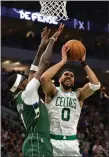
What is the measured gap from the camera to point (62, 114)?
452 cm

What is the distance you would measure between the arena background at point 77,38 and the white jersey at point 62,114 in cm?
1117

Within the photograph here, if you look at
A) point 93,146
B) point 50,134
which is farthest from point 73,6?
point 50,134

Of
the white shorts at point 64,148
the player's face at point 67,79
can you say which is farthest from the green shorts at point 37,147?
the player's face at point 67,79

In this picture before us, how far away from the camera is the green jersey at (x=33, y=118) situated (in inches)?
164

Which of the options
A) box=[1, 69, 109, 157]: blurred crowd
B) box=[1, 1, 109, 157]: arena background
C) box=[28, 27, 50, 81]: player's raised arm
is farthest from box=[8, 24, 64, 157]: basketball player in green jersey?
box=[1, 1, 109, 157]: arena background

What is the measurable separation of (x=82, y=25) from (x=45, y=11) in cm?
1540

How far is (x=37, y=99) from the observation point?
4.15 meters

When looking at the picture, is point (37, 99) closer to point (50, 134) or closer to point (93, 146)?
point (50, 134)

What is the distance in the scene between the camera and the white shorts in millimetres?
4434

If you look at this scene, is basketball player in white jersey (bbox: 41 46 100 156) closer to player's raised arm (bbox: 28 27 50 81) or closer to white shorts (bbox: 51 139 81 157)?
white shorts (bbox: 51 139 81 157)

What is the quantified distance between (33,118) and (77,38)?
16835mm

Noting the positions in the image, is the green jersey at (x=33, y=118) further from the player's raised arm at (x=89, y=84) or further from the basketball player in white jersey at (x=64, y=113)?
the player's raised arm at (x=89, y=84)

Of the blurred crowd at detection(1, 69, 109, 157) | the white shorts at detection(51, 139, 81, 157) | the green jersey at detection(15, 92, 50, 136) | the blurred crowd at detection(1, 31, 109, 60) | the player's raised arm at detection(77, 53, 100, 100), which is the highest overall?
the blurred crowd at detection(1, 31, 109, 60)

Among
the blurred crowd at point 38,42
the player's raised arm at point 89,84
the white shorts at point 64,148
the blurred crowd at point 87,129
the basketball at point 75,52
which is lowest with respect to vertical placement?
the blurred crowd at point 87,129
